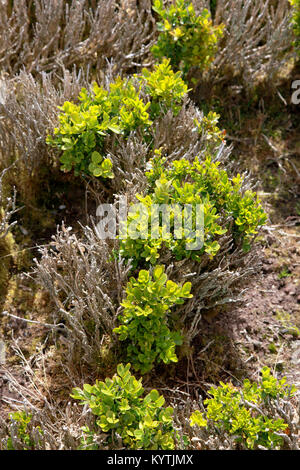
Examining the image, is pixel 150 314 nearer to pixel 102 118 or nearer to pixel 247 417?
pixel 247 417

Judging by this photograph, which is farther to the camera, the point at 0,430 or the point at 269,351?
the point at 269,351

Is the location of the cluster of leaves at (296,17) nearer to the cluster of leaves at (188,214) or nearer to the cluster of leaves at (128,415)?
the cluster of leaves at (188,214)

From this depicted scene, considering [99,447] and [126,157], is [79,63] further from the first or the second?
[99,447]

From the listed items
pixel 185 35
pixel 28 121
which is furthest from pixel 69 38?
pixel 28 121

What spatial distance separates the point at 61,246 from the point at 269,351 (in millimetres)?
1339

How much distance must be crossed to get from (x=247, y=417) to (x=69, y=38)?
9.56 feet

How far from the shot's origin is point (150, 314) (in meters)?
2.15

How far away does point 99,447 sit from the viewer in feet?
6.46

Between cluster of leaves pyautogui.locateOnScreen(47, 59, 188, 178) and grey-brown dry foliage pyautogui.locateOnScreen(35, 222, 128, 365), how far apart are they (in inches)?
18.0

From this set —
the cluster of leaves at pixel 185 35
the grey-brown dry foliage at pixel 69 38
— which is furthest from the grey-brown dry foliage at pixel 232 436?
the grey-brown dry foliage at pixel 69 38

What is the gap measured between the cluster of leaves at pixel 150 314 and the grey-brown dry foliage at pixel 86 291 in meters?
0.14

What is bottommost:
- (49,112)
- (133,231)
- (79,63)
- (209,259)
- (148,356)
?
(148,356)

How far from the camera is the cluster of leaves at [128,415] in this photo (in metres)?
1.92

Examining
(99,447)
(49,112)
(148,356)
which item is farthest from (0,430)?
(49,112)
